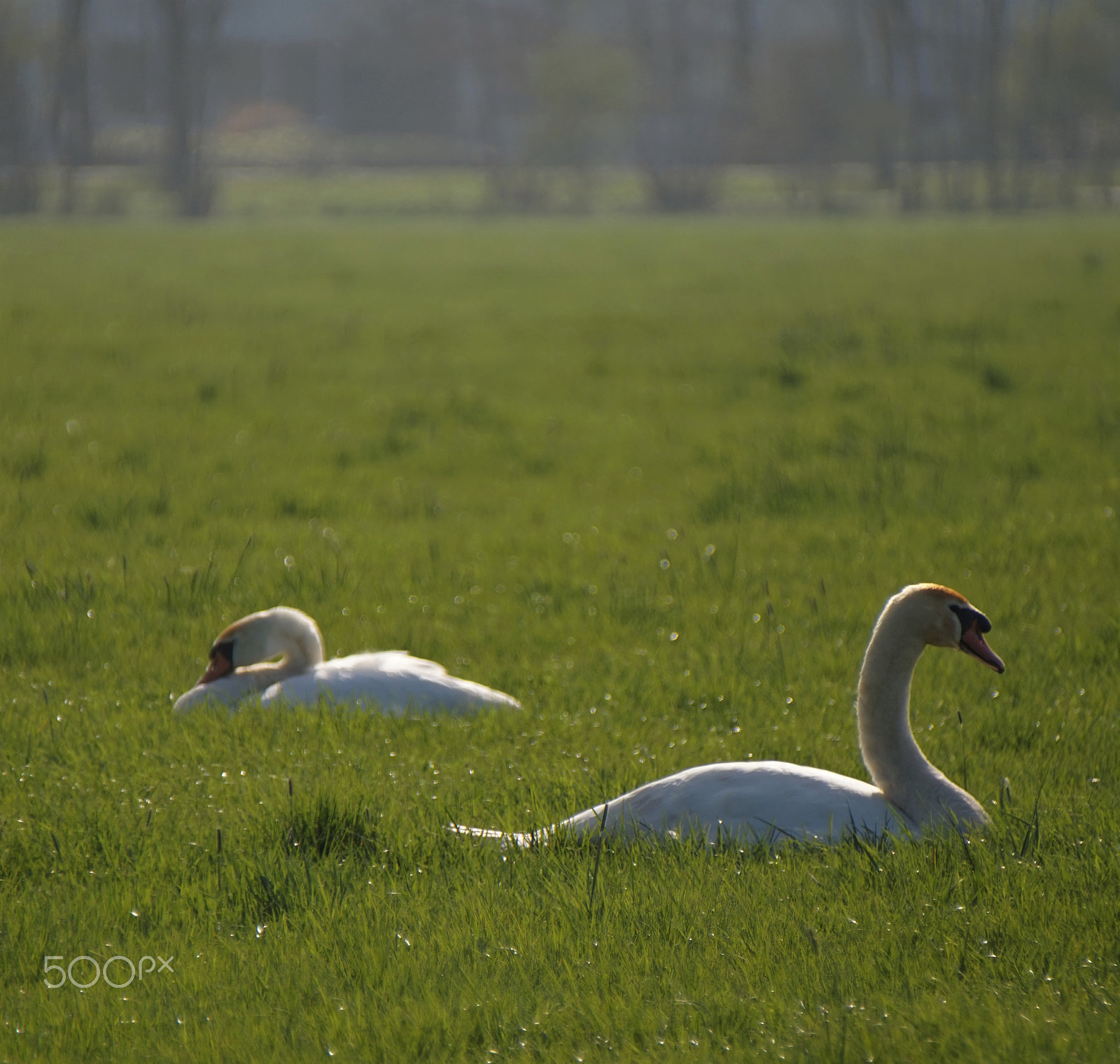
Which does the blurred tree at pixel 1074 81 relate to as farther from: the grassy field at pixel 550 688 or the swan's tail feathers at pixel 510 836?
the swan's tail feathers at pixel 510 836

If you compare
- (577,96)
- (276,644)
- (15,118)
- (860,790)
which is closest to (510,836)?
(860,790)

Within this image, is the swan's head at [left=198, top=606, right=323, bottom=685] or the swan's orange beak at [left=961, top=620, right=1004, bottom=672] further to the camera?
the swan's head at [left=198, top=606, right=323, bottom=685]

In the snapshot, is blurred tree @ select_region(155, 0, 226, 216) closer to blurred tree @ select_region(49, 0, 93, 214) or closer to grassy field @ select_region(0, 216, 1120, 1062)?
blurred tree @ select_region(49, 0, 93, 214)

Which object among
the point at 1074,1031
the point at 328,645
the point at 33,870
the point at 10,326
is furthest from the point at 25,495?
the point at 10,326

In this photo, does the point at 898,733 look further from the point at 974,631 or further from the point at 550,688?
the point at 550,688

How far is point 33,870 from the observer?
3.66 meters

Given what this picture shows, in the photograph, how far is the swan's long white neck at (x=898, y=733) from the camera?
3.67m

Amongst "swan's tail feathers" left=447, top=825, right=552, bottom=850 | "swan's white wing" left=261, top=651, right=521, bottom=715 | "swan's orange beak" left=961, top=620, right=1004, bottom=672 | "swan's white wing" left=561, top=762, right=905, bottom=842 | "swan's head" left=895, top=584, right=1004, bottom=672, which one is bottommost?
"swan's white wing" left=261, top=651, right=521, bottom=715

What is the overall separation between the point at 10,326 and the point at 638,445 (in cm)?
928

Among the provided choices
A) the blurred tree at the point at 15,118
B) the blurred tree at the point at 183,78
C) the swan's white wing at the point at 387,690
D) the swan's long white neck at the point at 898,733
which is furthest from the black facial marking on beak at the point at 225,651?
the blurred tree at the point at 183,78

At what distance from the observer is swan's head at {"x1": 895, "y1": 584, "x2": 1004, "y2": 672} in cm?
387

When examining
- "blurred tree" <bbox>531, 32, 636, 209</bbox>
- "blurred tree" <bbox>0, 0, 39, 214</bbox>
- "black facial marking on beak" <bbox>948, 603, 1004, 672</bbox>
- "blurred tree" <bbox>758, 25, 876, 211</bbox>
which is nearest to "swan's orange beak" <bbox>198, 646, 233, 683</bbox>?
"black facial marking on beak" <bbox>948, 603, 1004, 672</bbox>

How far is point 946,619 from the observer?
3.88m
